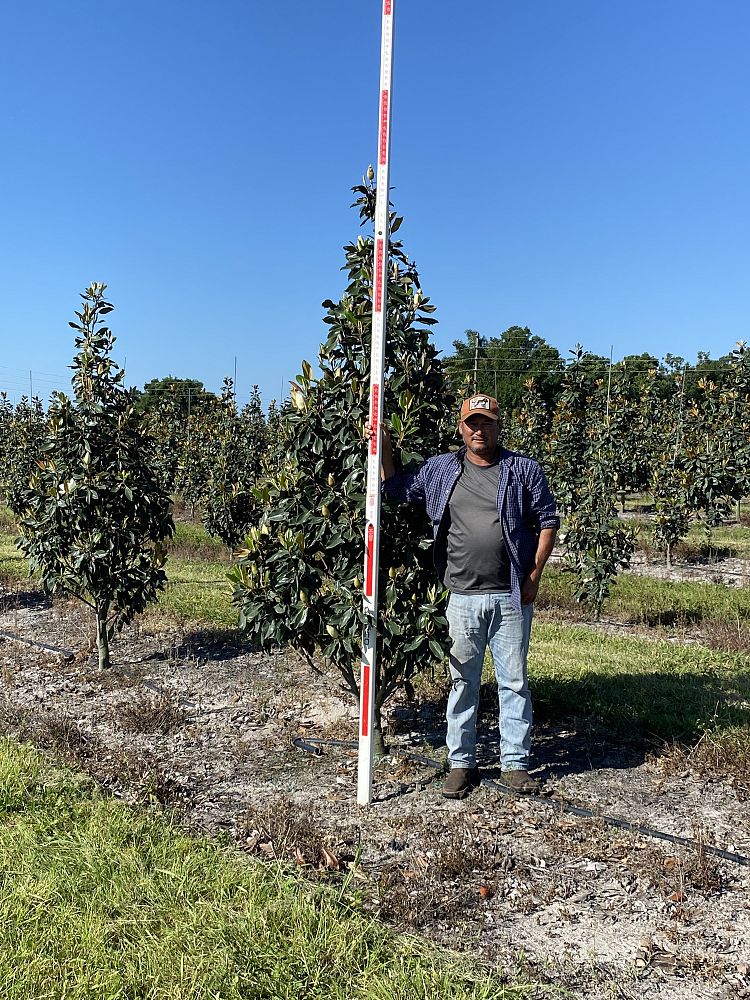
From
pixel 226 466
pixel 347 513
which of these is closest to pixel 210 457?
pixel 226 466

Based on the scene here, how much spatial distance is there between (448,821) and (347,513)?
177 centimetres

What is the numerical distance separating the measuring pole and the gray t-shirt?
1.56 feet

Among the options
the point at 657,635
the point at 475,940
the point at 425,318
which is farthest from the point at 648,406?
the point at 475,940

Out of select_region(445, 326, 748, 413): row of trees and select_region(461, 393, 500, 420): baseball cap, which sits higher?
select_region(445, 326, 748, 413): row of trees

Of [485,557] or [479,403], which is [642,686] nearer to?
[485,557]

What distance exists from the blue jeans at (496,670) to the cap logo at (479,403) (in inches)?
39.7

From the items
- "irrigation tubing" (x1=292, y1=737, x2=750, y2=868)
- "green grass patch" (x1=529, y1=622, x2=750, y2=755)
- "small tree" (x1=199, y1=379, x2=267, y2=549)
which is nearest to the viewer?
"irrigation tubing" (x1=292, y1=737, x2=750, y2=868)

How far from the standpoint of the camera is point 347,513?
476 centimetres

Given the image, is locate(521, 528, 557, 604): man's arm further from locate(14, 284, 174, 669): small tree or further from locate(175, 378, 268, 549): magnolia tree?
locate(175, 378, 268, 549): magnolia tree

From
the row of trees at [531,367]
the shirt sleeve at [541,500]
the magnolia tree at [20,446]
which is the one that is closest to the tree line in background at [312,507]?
the shirt sleeve at [541,500]

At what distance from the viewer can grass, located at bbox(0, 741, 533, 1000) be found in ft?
8.94

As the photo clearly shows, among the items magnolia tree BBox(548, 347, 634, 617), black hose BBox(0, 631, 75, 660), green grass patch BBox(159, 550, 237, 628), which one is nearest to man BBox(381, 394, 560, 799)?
green grass patch BBox(159, 550, 237, 628)

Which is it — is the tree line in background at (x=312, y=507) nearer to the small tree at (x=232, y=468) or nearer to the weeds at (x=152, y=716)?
the small tree at (x=232, y=468)

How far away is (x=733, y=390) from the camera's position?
18.6 meters
